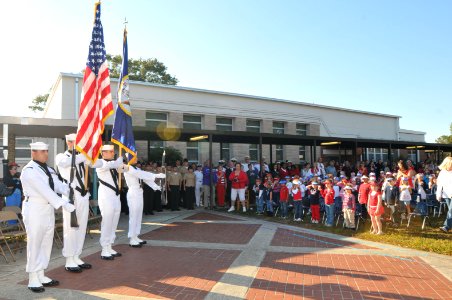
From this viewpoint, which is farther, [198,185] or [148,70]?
[148,70]

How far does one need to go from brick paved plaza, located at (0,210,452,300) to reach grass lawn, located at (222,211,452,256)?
531 millimetres

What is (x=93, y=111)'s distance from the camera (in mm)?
6922

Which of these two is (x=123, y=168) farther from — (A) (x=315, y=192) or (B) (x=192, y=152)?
(B) (x=192, y=152)

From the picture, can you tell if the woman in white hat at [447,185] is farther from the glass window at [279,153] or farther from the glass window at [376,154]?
the glass window at [376,154]

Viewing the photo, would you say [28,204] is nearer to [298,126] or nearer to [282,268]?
[282,268]

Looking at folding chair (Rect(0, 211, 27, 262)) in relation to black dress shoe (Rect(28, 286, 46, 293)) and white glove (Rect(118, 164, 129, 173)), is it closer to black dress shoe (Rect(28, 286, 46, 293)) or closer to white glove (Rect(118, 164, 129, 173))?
black dress shoe (Rect(28, 286, 46, 293))

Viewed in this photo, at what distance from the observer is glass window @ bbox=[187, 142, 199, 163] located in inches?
956

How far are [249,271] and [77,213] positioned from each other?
313 centimetres

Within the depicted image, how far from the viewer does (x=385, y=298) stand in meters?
4.83

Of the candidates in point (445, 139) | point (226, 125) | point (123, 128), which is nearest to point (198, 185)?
point (123, 128)

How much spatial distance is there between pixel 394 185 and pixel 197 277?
8.25m

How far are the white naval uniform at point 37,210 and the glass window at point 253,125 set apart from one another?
2244 cm

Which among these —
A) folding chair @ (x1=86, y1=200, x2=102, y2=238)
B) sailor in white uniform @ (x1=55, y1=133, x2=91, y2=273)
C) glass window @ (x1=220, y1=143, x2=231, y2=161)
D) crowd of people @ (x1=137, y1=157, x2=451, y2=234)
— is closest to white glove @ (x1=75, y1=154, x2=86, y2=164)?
sailor in white uniform @ (x1=55, y1=133, x2=91, y2=273)

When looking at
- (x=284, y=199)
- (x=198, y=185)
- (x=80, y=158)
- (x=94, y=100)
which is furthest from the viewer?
(x=198, y=185)
